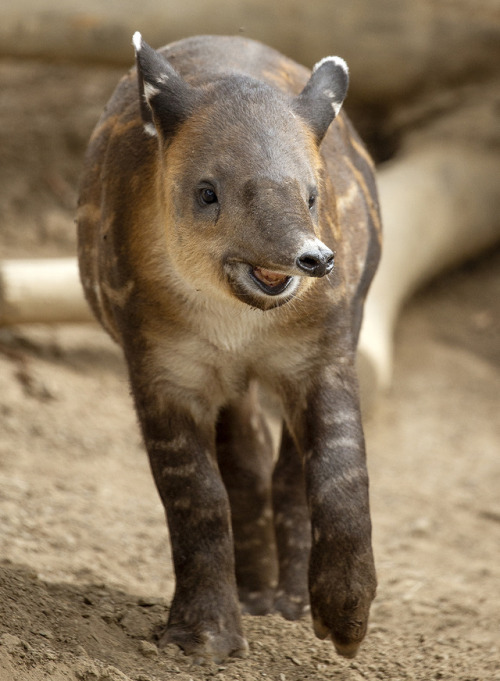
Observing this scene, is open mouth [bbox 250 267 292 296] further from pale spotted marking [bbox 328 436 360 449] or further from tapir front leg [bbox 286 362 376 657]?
pale spotted marking [bbox 328 436 360 449]

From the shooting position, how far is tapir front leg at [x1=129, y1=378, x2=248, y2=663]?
4480 mm

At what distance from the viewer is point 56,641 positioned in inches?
161

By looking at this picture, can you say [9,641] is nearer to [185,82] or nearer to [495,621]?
[185,82]

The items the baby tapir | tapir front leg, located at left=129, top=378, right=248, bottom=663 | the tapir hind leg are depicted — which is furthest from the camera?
the tapir hind leg

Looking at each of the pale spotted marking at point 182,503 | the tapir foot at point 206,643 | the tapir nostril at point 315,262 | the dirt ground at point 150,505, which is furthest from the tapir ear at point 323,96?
the dirt ground at point 150,505

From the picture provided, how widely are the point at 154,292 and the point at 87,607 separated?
1330mm

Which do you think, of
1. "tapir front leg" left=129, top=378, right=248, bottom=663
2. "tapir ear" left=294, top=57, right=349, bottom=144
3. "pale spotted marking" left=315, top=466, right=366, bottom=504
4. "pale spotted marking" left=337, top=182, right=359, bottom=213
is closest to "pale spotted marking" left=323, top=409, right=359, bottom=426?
"pale spotted marking" left=315, top=466, right=366, bottom=504

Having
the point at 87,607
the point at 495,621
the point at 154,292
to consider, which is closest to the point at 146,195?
the point at 154,292

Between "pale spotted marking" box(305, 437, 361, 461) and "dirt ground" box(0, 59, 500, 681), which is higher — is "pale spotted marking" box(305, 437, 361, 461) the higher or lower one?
the higher one

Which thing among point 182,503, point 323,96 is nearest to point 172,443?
point 182,503

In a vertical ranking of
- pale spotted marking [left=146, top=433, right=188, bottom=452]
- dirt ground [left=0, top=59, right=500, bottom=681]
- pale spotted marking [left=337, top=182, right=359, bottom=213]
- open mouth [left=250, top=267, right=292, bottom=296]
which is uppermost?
pale spotted marking [left=337, top=182, right=359, bottom=213]

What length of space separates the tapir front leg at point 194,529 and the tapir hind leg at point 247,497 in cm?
105

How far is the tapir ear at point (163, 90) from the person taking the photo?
423 centimetres

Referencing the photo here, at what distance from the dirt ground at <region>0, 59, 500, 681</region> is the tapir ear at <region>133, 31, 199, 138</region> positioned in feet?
6.21
